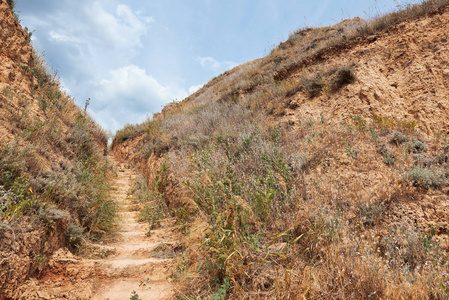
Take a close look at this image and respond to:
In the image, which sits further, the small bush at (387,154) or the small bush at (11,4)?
the small bush at (11,4)

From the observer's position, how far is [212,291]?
2.72 m

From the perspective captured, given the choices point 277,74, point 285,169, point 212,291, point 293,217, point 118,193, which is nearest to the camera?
point 212,291

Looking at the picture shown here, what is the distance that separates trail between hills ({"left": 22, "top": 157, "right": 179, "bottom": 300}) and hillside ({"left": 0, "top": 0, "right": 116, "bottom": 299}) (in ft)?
0.68

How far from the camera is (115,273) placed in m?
3.63

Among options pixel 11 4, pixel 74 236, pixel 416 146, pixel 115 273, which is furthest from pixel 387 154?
pixel 11 4

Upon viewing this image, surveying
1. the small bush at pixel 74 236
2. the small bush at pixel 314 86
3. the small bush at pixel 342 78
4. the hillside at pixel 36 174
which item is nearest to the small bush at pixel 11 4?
the hillside at pixel 36 174

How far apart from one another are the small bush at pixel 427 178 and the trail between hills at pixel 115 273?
3840mm

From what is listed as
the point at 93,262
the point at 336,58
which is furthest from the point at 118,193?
the point at 336,58

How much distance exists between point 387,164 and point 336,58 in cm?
496

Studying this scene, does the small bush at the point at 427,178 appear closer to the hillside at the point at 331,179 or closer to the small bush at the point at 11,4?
the hillside at the point at 331,179

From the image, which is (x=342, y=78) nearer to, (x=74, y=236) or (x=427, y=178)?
(x=427, y=178)

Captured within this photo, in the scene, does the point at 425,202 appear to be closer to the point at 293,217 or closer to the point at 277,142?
the point at 293,217

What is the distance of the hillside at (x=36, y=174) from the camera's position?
9.61 feet

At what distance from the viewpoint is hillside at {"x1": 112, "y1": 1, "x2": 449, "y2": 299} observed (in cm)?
241
